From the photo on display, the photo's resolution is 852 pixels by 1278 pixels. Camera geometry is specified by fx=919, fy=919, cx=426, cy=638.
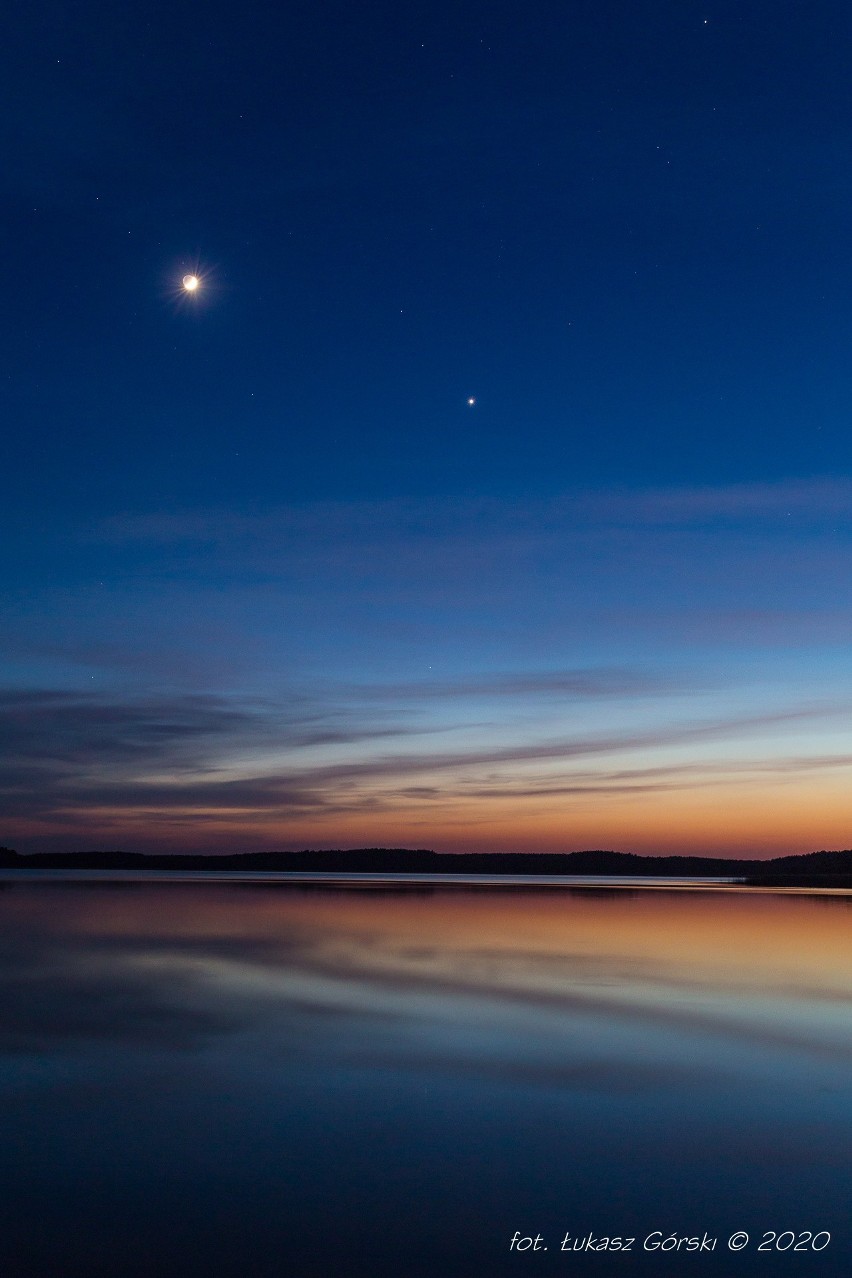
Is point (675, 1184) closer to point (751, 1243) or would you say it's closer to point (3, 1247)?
point (751, 1243)

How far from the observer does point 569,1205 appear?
663cm

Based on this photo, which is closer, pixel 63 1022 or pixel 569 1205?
pixel 569 1205

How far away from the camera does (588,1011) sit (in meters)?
14.1

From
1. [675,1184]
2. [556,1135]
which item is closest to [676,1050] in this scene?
[556,1135]

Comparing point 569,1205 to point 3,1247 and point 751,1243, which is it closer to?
point 751,1243

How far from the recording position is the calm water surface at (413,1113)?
598cm

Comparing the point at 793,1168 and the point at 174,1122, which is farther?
the point at 174,1122

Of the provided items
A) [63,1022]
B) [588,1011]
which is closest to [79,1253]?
[63,1022]

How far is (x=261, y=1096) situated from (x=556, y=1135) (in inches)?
122

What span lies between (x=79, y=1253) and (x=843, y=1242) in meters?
4.94

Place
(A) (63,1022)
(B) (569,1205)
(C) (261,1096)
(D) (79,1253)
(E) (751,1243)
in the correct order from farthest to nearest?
(A) (63,1022) < (C) (261,1096) < (B) (569,1205) < (E) (751,1243) < (D) (79,1253)

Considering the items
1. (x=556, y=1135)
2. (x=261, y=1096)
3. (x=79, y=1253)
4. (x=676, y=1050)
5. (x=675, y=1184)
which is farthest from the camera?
(x=676, y=1050)

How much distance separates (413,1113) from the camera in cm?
884

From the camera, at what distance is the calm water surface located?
235 inches
